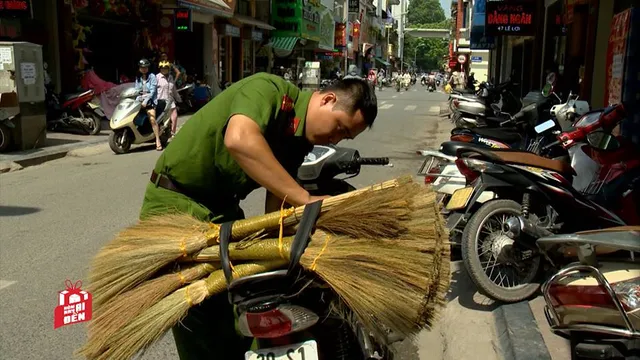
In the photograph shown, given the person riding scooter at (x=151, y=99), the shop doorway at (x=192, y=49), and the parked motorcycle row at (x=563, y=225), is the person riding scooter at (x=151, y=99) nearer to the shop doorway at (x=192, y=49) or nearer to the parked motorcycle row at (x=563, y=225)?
the parked motorcycle row at (x=563, y=225)

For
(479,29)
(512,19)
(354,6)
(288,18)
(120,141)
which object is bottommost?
(120,141)

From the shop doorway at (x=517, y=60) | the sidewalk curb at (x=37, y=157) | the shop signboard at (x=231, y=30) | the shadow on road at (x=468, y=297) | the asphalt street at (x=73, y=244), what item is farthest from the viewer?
the shop signboard at (x=231, y=30)

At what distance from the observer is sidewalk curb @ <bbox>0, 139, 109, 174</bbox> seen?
10.1m

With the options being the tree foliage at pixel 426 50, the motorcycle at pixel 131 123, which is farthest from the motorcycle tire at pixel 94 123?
the tree foliage at pixel 426 50

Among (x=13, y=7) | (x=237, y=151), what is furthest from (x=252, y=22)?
(x=237, y=151)

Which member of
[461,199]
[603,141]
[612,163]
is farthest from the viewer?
[612,163]

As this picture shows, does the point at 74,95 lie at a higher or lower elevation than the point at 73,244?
higher

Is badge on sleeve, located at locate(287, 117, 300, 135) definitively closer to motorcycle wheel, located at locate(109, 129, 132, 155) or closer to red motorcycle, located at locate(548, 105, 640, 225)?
red motorcycle, located at locate(548, 105, 640, 225)

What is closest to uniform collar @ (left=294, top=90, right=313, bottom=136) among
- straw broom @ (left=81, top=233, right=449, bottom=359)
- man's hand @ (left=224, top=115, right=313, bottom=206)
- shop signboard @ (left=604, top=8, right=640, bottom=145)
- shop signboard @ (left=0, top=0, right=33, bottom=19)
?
man's hand @ (left=224, top=115, right=313, bottom=206)

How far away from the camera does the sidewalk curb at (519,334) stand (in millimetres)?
3637

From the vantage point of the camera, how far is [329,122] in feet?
7.83

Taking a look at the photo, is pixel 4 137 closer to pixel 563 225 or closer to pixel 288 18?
pixel 563 225

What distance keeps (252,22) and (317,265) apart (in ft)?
87.7

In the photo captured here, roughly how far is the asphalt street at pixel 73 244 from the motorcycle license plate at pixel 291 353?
51.8 inches
